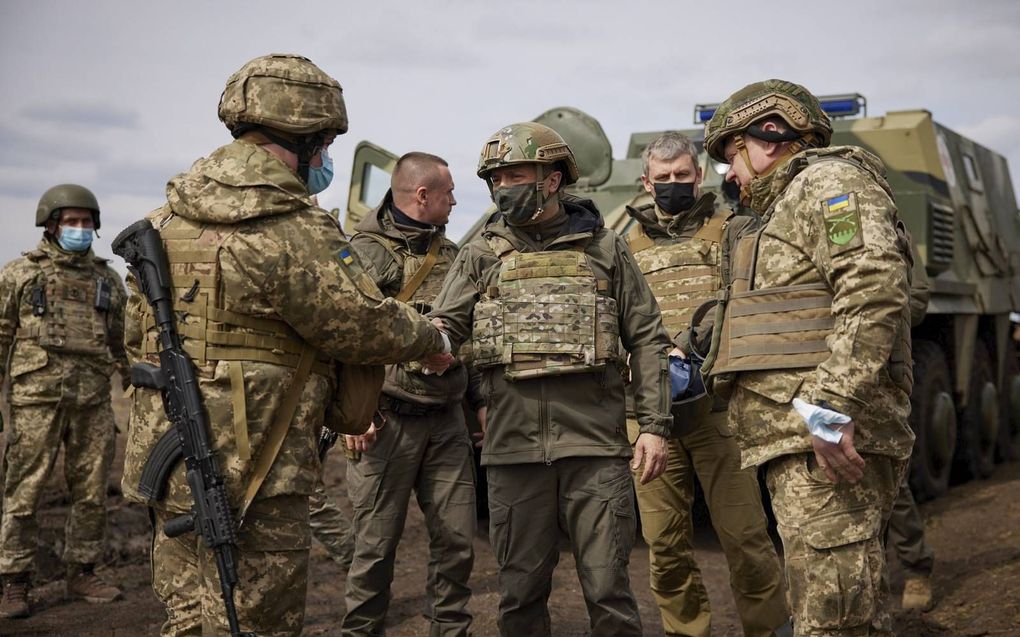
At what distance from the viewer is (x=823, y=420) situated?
3.35 meters

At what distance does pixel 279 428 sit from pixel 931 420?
6.98m

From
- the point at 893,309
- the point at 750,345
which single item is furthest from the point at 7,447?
the point at 893,309

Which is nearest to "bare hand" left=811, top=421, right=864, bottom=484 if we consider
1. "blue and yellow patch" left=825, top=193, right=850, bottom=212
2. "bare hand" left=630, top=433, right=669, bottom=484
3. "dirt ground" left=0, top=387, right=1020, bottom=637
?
"blue and yellow patch" left=825, top=193, right=850, bottom=212

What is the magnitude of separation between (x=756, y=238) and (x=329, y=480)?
7.25 meters

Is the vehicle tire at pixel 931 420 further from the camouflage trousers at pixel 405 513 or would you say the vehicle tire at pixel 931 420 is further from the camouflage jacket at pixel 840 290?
the camouflage jacket at pixel 840 290

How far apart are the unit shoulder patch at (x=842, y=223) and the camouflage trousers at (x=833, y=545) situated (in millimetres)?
651

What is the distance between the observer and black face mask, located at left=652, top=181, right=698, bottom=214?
5.29 meters

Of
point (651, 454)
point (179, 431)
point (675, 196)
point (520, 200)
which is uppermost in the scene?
point (675, 196)

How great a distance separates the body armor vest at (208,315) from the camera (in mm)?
3406

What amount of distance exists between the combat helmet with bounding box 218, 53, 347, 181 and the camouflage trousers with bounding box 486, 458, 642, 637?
1438 mm

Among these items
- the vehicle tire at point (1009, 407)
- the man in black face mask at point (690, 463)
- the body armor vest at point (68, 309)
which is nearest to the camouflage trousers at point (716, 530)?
the man in black face mask at point (690, 463)

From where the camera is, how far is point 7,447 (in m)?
7.09

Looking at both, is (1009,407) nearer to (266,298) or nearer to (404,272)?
(404,272)

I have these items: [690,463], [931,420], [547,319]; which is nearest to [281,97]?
[547,319]
